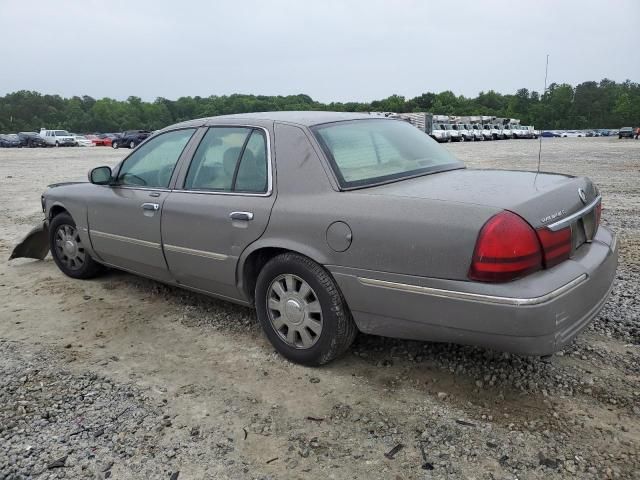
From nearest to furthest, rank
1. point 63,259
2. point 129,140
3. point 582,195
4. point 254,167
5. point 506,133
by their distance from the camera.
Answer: point 582,195
point 254,167
point 63,259
point 129,140
point 506,133

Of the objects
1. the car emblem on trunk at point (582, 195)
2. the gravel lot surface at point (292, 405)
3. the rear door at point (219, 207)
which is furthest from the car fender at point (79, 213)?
the car emblem on trunk at point (582, 195)

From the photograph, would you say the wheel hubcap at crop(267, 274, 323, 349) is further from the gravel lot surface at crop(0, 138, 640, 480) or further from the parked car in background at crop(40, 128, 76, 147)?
the parked car in background at crop(40, 128, 76, 147)

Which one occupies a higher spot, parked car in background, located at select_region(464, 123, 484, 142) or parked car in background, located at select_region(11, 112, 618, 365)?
parked car in background, located at select_region(11, 112, 618, 365)

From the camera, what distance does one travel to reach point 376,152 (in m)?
3.57

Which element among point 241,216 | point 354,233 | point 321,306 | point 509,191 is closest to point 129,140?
point 241,216

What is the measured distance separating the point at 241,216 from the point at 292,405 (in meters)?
1.24

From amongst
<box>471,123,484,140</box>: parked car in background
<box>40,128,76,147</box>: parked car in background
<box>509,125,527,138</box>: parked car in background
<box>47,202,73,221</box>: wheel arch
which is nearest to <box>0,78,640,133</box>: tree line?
<box>509,125,527,138</box>: parked car in background

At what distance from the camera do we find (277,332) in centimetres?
344

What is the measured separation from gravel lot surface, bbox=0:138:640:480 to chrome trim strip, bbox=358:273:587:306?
0.64 metres

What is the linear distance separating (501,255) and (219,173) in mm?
2096

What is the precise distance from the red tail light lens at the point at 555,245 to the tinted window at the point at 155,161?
8.84ft

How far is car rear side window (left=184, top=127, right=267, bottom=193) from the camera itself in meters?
3.56

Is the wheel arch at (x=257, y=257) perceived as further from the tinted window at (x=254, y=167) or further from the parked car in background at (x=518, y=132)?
the parked car in background at (x=518, y=132)

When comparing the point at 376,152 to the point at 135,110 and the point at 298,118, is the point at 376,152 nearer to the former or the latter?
the point at 298,118
